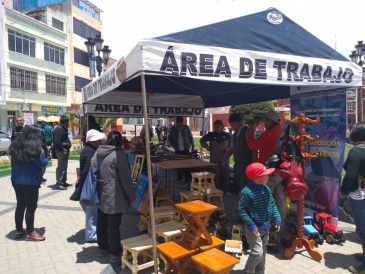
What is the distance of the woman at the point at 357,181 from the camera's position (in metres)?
3.29

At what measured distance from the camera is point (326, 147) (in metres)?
4.55

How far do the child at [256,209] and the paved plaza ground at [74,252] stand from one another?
607mm

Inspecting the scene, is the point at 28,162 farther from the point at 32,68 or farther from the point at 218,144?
the point at 32,68

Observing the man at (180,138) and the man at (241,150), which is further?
the man at (180,138)

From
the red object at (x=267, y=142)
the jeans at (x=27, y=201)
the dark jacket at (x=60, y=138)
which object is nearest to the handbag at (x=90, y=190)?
the jeans at (x=27, y=201)

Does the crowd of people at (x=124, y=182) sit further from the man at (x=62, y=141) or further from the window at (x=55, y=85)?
the window at (x=55, y=85)

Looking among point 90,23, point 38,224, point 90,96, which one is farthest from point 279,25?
point 90,23

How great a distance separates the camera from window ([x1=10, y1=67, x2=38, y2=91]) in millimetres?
24750

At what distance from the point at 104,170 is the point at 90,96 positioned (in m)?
3.11

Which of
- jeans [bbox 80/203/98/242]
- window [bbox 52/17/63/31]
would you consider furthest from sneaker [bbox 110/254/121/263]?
window [bbox 52/17/63/31]

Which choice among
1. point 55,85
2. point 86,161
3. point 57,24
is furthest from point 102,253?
point 57,24

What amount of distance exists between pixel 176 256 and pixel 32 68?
2832 cm

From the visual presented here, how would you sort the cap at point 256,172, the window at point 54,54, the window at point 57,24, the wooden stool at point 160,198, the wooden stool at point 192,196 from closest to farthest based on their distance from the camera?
the cap at point 256,172 < the wooden stool at point 192,196 < the wooden stool at point 160,198 < the window at point 54,54 < the window at point 57,24

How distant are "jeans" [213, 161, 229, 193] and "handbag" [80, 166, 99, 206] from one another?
3.43 metres
